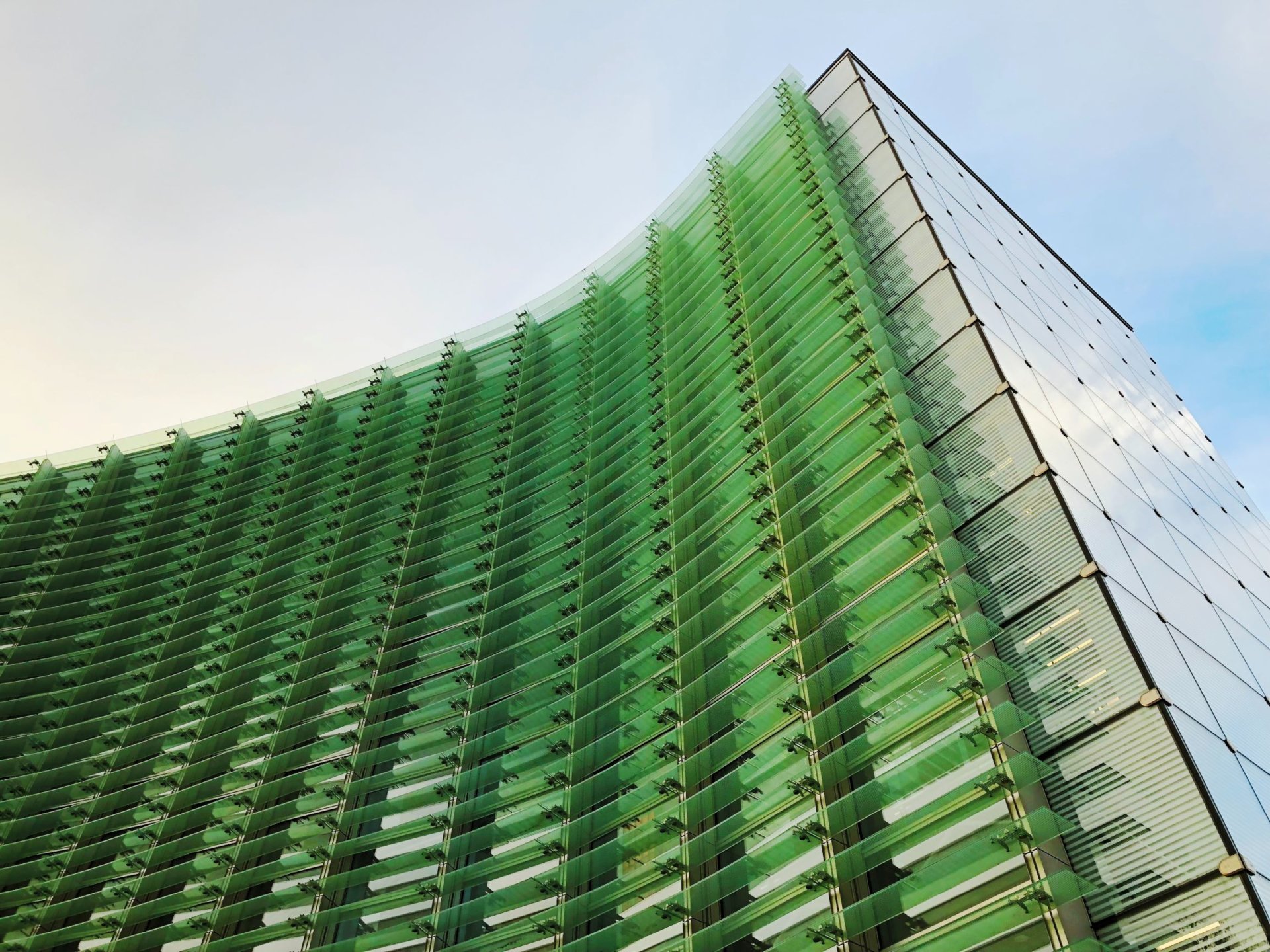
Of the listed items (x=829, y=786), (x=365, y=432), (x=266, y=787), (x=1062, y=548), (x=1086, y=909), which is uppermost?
(x=365, y=432)

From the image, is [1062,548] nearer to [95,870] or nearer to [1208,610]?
[1208,610]

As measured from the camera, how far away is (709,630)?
32.3ft

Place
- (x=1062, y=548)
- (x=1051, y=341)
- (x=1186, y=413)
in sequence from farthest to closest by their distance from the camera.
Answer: (x=1186, y=413)
(x=1051, y=341)
(x=1062, y=548)

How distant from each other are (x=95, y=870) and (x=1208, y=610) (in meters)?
11.7

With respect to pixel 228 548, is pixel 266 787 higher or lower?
lower

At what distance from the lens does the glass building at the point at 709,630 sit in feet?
23.0

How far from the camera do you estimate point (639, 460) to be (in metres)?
12.4

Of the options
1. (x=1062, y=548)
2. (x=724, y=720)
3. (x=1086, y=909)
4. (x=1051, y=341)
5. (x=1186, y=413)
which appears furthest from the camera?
(x=1186, y=413)

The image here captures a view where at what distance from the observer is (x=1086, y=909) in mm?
6289

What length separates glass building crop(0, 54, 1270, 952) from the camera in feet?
23.0

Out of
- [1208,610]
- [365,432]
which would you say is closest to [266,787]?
[365,432]

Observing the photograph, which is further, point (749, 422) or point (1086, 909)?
point (749, 422)

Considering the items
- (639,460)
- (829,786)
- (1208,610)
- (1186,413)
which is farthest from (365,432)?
(1186,413)

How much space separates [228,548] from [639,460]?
274 inches
